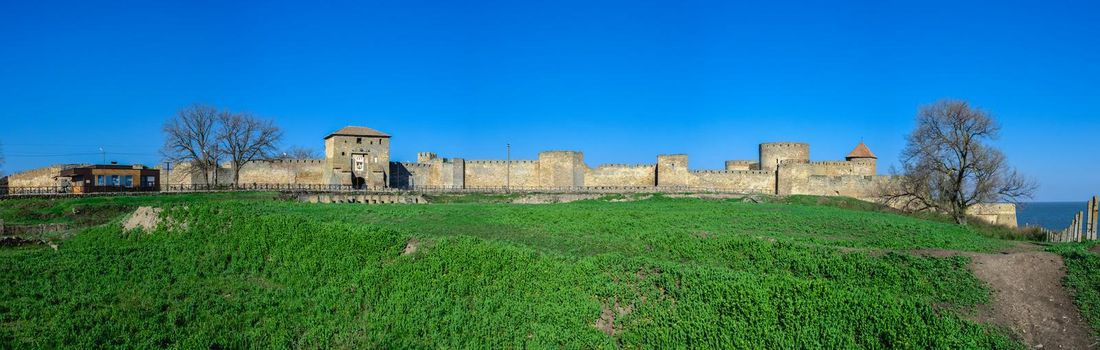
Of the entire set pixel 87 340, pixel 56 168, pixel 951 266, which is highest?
pixel 56 168

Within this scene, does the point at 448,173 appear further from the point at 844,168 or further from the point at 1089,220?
the point at 1089,220

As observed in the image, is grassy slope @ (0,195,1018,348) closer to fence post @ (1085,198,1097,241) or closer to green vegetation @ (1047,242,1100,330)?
green vegetation @ (1047,242,1100,330)

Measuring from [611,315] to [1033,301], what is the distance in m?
6.69

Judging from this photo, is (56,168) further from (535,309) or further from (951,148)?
(951,148)

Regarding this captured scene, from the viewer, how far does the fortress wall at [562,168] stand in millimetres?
48438

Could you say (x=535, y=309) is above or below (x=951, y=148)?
below

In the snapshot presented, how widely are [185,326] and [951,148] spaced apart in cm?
2902

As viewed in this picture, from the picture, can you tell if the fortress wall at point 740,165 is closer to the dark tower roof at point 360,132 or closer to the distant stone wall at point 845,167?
the distant stone wall at point 845,167

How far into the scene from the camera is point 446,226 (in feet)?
60.4

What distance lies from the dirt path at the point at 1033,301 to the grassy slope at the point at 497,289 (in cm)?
41

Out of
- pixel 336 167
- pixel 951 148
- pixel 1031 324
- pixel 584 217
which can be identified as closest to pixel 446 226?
pixel 584 217

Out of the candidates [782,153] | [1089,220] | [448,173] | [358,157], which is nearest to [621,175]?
[782,153]

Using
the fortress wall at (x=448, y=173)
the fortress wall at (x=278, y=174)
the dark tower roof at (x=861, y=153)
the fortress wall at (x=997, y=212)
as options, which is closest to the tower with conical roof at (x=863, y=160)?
the dark tower roof at (x=861, y=153)

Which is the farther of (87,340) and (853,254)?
(853,254)
